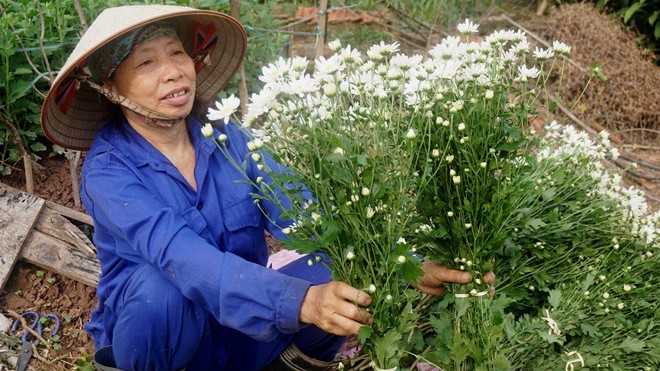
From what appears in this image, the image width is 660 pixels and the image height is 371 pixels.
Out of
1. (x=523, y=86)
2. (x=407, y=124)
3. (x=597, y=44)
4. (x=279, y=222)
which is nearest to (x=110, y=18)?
(x=279, y=222)

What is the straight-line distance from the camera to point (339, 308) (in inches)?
77.7

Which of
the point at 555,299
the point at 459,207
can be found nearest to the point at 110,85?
the point at 459,207

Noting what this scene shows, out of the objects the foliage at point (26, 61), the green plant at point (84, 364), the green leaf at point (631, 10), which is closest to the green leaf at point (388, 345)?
the green plant at point (84, 364)

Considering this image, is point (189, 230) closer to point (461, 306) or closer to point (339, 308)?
point (339, 308)

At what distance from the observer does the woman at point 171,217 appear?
2174 mm

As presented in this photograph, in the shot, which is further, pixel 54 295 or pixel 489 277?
pixel 54 295

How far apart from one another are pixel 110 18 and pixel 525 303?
5.30ft

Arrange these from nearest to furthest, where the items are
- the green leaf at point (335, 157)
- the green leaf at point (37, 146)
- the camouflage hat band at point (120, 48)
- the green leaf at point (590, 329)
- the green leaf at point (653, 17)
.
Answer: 1. the green leaf at point (335, 157)
2. the green leaf at point (590, 329)
3. the camouflage hat band at point (120, 48)
4. the green leaf at point (37, 146)
5. the green leaf at point (653, 17)

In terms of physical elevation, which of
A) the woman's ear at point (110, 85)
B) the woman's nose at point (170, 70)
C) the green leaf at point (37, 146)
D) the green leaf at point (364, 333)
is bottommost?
the green leaf at point (37, 146)

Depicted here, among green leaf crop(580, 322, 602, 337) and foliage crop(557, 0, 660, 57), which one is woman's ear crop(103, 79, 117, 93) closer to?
green leaf crop(580, 322, 602, 337)

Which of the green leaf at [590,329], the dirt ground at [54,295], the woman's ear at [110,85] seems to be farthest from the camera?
the dirt ground at [54,295]

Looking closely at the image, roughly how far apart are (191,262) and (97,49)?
761 millimetres

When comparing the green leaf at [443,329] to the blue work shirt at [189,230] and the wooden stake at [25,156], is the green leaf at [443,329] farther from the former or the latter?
the wooden stake at [25,156]

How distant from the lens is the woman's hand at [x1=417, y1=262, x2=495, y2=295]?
2.24 m
